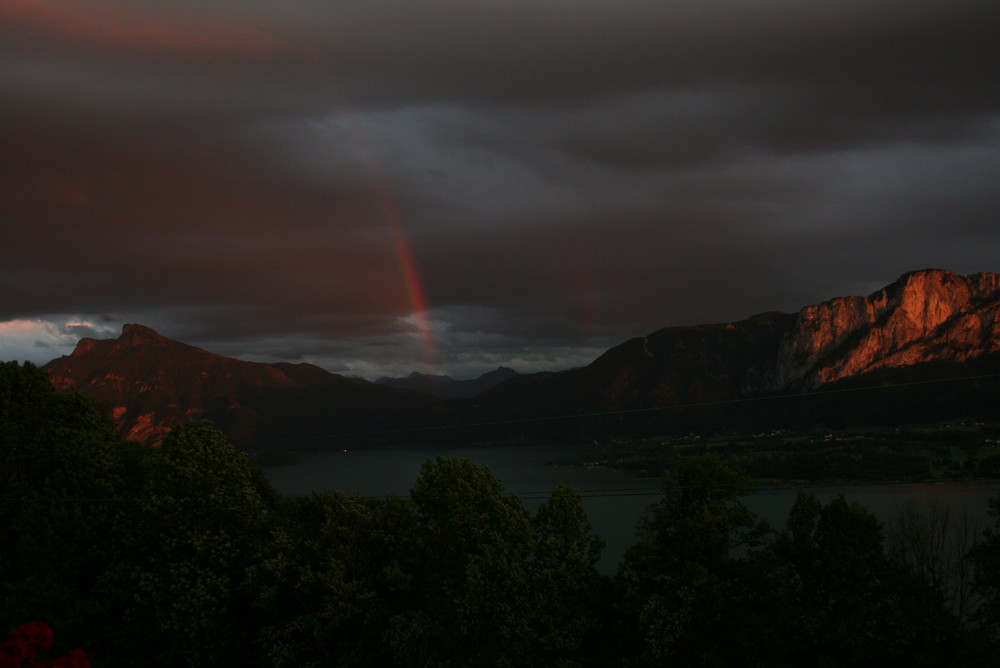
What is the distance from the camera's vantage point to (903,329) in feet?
579

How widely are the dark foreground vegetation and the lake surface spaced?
3.45 m

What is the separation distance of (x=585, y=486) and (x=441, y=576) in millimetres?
63460

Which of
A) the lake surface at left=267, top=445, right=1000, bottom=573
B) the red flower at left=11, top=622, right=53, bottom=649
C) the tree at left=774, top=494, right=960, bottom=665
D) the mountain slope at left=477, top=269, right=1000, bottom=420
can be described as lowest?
the lake surface at left=267, top=445, right=1000, bottom=573

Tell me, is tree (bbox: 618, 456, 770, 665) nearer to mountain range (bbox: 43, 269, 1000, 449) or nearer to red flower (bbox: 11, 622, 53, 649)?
red flower (bbox: 11, 622, 53, 649)

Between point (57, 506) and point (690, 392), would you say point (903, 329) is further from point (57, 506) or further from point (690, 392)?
point (57, 506)

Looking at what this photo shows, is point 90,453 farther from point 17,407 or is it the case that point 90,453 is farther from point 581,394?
point 581,394

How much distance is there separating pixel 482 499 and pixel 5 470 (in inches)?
708

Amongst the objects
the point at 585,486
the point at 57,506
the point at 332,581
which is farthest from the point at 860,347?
the point at 57,506

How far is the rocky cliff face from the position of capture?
544 feet

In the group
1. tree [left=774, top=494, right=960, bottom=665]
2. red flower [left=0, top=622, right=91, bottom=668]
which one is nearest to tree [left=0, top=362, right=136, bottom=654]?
red flower [left=0, top=622, right=91, bottom=668]

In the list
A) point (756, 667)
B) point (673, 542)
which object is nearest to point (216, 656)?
point (673, 542)

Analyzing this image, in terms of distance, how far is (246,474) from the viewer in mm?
28359

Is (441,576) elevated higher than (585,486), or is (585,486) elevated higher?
(441,576)

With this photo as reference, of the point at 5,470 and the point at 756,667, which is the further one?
the point at 5,470
